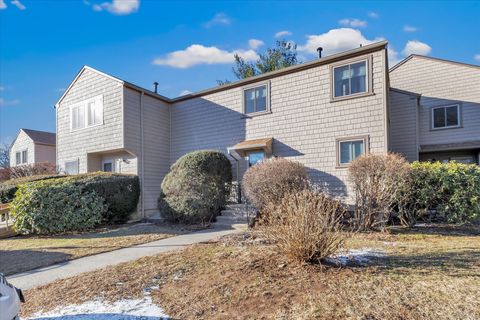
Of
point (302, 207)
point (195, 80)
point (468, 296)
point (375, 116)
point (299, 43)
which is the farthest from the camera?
point (299, 43)

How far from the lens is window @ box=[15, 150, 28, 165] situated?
80.8 ft

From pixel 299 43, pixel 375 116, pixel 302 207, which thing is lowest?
pixel 302 207

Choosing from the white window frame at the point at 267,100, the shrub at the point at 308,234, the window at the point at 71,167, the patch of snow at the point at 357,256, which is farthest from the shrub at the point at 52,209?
the patch of snow at the point at 357,256

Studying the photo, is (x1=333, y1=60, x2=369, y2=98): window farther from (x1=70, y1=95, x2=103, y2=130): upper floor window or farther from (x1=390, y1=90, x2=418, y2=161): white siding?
(x1=70, y1=95, x2=103, y2=130): upper floor window

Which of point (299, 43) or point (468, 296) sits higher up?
point (299, 43)

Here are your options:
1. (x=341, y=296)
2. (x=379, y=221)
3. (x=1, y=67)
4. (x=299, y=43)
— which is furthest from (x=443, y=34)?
(x=1, y=67)

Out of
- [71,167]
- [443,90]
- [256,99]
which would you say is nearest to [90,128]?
[71,167]

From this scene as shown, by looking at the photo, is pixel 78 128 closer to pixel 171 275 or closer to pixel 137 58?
pixel 137 58

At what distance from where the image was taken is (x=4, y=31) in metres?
10.8

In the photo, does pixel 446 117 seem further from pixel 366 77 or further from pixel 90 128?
pixel 90 128

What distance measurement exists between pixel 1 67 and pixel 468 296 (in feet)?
56.9

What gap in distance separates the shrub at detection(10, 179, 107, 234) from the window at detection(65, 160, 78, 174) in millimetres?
5379

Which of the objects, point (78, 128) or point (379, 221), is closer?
point (379, 221)

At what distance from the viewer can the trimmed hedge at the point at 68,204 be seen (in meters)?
9.86
